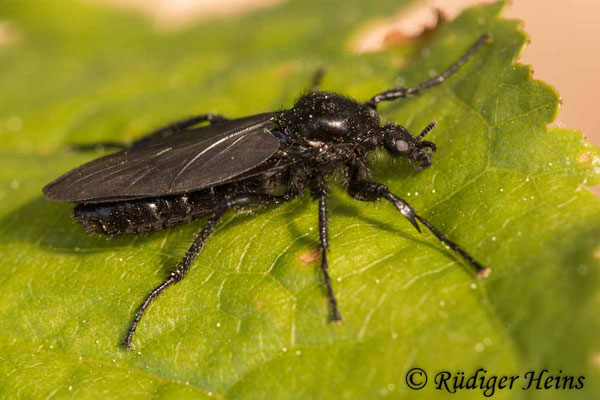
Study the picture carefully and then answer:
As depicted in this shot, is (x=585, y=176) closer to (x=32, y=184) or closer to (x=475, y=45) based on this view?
(x=475, y=45)

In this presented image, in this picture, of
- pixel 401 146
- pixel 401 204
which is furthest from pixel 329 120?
pixel 401 204

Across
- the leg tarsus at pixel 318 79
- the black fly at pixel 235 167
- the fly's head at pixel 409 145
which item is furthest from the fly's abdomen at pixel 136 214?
the leg tarsus at pixel 318 79

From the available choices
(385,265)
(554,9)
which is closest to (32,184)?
(385,265)

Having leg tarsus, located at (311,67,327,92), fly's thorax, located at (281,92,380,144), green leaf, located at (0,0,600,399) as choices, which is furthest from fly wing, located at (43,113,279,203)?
leg tarsus, located at (311,67,327,92)

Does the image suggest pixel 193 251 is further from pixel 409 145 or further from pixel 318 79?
pixel 318 79

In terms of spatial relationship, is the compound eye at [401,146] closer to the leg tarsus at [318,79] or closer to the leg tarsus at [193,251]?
the leg tarsus at [193,251]

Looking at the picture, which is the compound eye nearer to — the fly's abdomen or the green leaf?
the green leaf
